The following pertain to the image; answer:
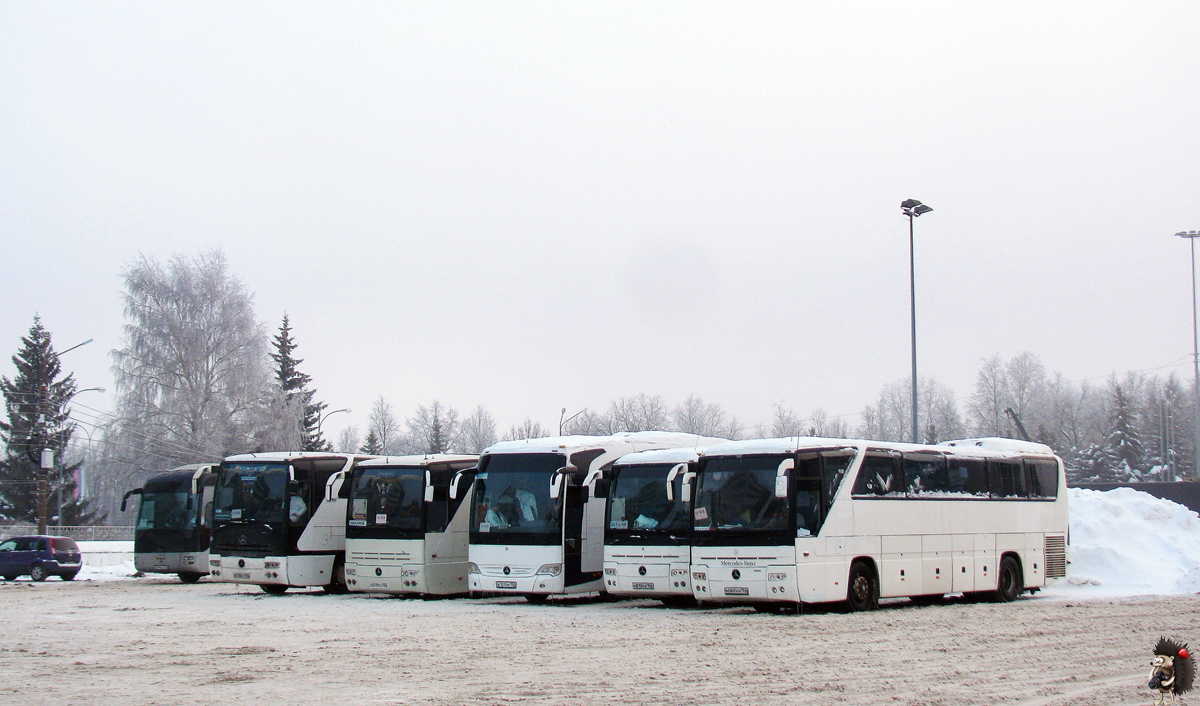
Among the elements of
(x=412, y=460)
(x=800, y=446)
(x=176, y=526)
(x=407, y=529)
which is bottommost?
(x=176, y=526)

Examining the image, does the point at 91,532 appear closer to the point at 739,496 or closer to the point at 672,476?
the point at 672,476

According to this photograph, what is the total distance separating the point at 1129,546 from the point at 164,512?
949 inches

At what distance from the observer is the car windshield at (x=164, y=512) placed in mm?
30547

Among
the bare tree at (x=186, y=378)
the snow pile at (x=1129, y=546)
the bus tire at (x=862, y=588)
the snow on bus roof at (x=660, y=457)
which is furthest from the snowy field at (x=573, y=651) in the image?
the bare tree at (x=186, y=378)

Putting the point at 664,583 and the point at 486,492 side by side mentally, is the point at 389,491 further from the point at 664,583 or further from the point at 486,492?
the point at 664,583

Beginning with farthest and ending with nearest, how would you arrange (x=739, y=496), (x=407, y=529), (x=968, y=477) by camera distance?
(x=407, y=529)
(x=968, y=477)
(x=739, y=496)

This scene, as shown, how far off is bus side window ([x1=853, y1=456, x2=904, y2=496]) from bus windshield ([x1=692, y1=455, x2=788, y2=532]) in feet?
4.96

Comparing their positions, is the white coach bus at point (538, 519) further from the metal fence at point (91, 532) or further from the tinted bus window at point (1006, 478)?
the metal fence at point (91, 532)

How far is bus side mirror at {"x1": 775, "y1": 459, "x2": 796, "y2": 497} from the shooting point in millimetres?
17844

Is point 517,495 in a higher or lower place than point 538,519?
higher

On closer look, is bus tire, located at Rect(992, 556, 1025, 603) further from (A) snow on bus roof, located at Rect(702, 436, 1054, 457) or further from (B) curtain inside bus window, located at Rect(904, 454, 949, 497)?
(B) curtain inside bus window, located at Rect(904, 454, 949, 497)

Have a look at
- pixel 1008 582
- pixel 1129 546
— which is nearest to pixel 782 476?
pixel 1008 582

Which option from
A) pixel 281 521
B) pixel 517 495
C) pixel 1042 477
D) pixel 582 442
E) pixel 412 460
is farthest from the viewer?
pixel 281 521

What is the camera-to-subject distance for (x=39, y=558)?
114 ft
